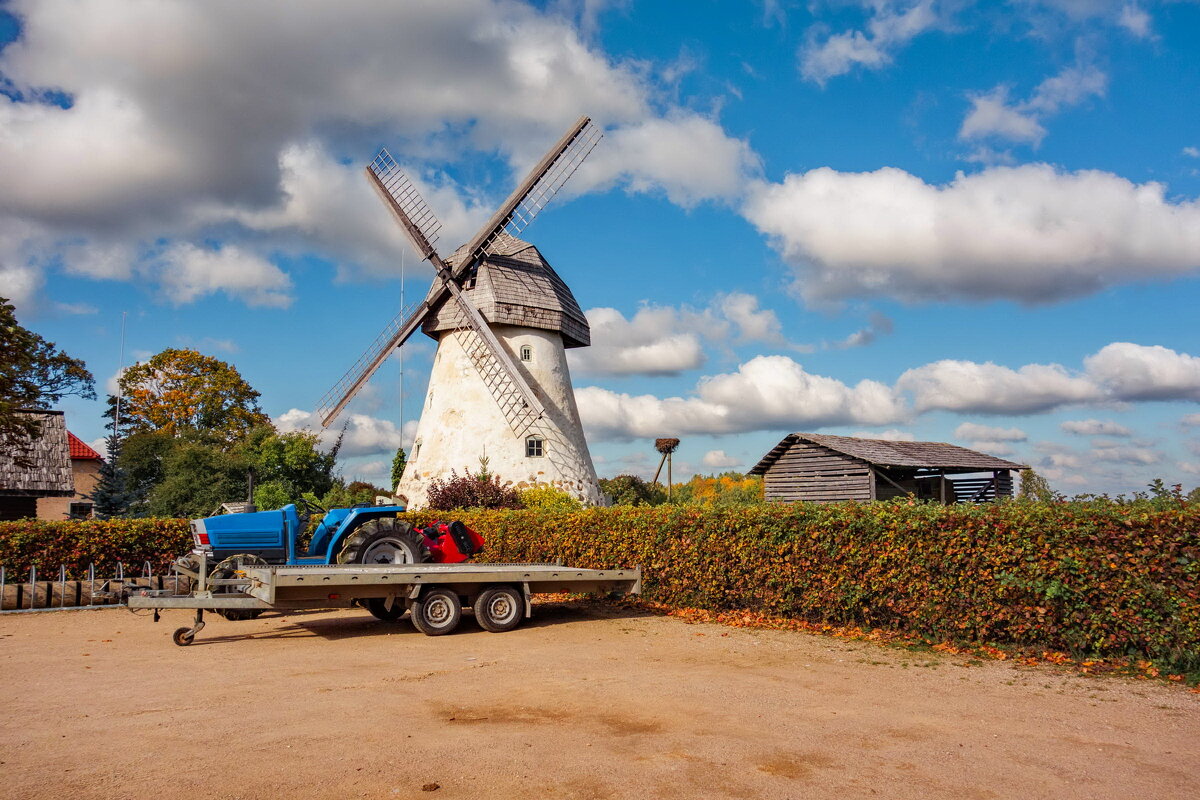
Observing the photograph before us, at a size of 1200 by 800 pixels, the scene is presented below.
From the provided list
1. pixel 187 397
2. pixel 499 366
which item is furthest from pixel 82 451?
pixel 499 366

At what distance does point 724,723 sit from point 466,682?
2.51 metres

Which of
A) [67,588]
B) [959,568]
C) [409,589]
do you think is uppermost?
[959,568]

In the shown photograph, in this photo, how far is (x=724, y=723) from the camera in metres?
5.90

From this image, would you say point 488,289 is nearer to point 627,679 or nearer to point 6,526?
point 6,526

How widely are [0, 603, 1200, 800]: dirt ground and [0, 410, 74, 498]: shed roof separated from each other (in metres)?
21.1

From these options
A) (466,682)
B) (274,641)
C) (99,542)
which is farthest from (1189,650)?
(99,542)

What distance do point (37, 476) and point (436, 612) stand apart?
24.3 meters

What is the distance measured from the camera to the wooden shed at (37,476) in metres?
26.7

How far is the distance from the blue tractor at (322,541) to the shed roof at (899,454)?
1674 centimetres

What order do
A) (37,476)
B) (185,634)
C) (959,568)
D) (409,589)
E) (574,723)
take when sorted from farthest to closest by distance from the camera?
(37,476)
(409,589)
(185,634)
(959,568)
(574,723)

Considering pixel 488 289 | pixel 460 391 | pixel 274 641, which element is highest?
→ pixel 488 289

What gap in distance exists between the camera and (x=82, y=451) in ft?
136

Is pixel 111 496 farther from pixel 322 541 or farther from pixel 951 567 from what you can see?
pixel 951 567

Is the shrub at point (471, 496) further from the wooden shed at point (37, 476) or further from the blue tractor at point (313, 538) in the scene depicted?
the wooden shed at point (37, 476)
